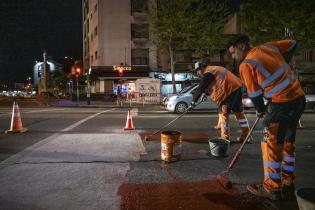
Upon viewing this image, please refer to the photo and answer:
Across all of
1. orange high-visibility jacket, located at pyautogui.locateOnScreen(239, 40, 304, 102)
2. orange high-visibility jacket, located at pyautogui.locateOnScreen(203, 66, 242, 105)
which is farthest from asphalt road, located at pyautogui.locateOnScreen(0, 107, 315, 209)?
orange high-visibility jacket, located at pyautogui.locateOnScreen(239, 40, 304, 102)

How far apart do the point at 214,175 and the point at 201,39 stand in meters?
28.6

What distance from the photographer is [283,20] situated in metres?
29.9

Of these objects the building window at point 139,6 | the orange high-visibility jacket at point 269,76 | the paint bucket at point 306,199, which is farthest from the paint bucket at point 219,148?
the building window at point 139,6

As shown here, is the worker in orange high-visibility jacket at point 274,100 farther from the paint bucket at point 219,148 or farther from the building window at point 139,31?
the building window at point 139,31

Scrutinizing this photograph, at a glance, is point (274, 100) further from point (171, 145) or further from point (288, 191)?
point (171, 145)

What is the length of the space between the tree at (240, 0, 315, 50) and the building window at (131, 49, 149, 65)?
15099 mm

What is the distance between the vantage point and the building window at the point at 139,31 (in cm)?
4625

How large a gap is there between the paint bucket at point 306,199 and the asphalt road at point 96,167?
846mm

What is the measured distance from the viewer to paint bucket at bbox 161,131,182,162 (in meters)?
7.18

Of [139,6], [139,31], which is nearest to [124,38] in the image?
[139,31]

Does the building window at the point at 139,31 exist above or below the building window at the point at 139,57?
above

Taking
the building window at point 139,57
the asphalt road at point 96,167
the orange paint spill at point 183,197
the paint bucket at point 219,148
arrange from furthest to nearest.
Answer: the building window at point 139,57
the paint bucket at point 219,148
the asphalt road at point 96,167
the orange paint spill at point 183,197

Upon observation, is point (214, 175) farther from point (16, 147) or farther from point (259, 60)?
point (16, 147)

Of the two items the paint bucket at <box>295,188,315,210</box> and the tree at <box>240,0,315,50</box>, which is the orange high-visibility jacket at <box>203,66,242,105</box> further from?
the tree at <box>240,0,315,50</box>
